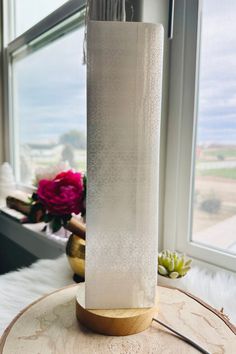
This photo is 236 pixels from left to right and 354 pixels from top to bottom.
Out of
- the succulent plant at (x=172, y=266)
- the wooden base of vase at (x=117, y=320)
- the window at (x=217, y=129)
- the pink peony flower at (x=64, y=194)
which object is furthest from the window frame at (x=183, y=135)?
the wooden base of vase at (x=117, y=320)

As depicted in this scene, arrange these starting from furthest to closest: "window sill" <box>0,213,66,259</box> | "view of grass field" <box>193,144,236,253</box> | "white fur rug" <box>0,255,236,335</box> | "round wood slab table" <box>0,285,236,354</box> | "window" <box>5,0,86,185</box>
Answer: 1. "window" <box>5,0,86,185</box>
2. "window sill" <box>0,213,66,259</box>
3. "view of grass field" <box>193,144,236,253</box>
4. "white fur rug" <box>0,255,236,335</box>
5. "round wood slab table" <box>0,285,236,354</box>

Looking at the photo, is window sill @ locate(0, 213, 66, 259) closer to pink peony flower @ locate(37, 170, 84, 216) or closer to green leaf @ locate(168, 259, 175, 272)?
pink peony flower @ locate(37, 170, 84, 216)

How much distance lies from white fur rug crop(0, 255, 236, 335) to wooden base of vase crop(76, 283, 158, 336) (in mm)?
241

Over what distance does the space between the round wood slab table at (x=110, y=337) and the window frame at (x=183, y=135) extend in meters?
0.32

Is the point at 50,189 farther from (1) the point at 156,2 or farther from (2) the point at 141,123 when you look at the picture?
(1) the point at 156,2

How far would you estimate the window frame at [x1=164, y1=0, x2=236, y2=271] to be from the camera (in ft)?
2.52

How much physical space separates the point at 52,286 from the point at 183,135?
0.52m

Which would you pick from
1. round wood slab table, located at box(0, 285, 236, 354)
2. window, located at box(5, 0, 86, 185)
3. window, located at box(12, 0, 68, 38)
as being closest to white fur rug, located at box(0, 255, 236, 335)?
round wood slab table, located at box(0, 285, 236, 354)

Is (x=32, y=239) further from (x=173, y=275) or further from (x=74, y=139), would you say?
(x=173, y=275)

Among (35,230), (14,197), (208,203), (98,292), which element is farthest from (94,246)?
(14,197)

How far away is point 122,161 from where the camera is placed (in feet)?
1.36

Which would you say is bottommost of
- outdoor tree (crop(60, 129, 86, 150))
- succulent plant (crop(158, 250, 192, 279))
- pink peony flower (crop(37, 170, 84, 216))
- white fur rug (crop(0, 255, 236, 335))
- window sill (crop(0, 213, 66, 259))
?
window sill (crop(0, 213, 66, 259))

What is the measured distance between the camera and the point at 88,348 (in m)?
0.39

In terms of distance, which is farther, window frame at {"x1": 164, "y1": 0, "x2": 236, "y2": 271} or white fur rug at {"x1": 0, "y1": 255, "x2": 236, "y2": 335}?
window frame at {"x1": 164, "y1": 0, "x2": 236, "y2": 271}
